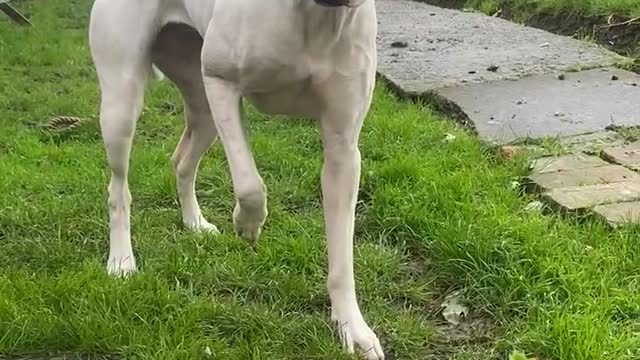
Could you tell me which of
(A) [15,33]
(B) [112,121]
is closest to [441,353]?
(B) [112,121]

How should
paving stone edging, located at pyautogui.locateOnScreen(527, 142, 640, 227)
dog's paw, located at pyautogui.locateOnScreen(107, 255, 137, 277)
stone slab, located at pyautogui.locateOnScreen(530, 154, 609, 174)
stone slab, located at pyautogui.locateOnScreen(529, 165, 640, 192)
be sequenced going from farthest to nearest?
stone slab, located at pyautogui.locateOnScreen(530, 154, 609, 174)
stone slab, located at pyautogui.locateOnScreen(529, 165, 640, 192)
paving stone edging, located at pyautogui.locateOnScreen(527, 142, 640, 227)
dog's paw, located at pyautogui.locateOnScreen(107, 255, 137, 277)

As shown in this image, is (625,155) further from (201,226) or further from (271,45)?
(271,45)

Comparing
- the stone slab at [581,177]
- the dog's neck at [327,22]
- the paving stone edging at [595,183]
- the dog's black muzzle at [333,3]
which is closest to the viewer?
the dog's black muzzle at [333,3]

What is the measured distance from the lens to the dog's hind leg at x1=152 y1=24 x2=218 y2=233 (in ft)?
11.8

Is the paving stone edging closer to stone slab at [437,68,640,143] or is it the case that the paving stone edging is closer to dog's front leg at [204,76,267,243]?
stone slab at [437,68,640,143]

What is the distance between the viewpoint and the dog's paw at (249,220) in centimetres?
286

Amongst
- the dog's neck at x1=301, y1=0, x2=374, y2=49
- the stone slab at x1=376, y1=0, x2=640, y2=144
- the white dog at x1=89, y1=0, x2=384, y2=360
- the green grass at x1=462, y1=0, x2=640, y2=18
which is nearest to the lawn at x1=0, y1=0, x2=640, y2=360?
the white dog at x1=89, y1=0, x2=384, y2=360

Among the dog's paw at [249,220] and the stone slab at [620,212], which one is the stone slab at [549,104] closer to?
the stone slab at [620,212]

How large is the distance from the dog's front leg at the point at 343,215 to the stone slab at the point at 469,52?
9.75 feet

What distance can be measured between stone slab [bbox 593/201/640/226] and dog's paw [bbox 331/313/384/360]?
116cm

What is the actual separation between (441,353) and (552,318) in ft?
1.10

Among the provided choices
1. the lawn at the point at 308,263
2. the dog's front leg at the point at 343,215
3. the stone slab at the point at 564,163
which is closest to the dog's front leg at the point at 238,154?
the dog's front leg at the point at 343,215

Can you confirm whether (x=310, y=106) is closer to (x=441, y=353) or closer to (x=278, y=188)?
(x=441, y=353)

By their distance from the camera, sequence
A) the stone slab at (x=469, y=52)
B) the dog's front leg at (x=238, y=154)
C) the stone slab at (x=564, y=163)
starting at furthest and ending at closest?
the stone slab at (x=469, y=52)
the stone slab at (x=564, y=163)
the dog's front leg at (x=238, y=154)
